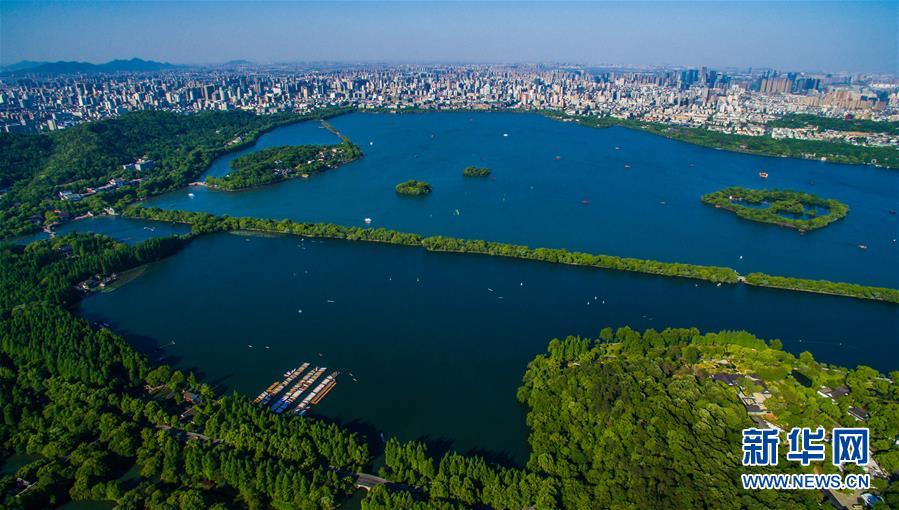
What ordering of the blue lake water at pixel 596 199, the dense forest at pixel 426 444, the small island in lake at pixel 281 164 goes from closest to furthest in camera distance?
the dense forest at pixel 426 444 → the blue lake water at pixel 596 199 → the small island in lake at pixel 281 164

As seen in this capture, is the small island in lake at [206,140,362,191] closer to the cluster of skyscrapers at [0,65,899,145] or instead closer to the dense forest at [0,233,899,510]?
the dense forest at [0,233,899,510]

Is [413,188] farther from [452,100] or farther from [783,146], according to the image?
[452,100]

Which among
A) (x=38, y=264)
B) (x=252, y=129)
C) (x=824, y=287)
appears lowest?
(x=824, y=287)

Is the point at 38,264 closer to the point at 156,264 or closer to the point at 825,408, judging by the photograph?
the point at 156,264

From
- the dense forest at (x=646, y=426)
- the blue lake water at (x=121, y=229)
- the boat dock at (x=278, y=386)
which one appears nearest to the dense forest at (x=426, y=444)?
the dense forest at (x=646, y=426)

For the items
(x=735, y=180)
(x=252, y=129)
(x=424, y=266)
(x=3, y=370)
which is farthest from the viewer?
(x=252, y=129)

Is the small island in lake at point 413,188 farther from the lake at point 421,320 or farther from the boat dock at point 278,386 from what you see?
the boat dock at point 278,386

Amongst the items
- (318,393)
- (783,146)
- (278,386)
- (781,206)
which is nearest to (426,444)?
(318,393)

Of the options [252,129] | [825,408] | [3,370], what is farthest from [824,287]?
[252,129]
